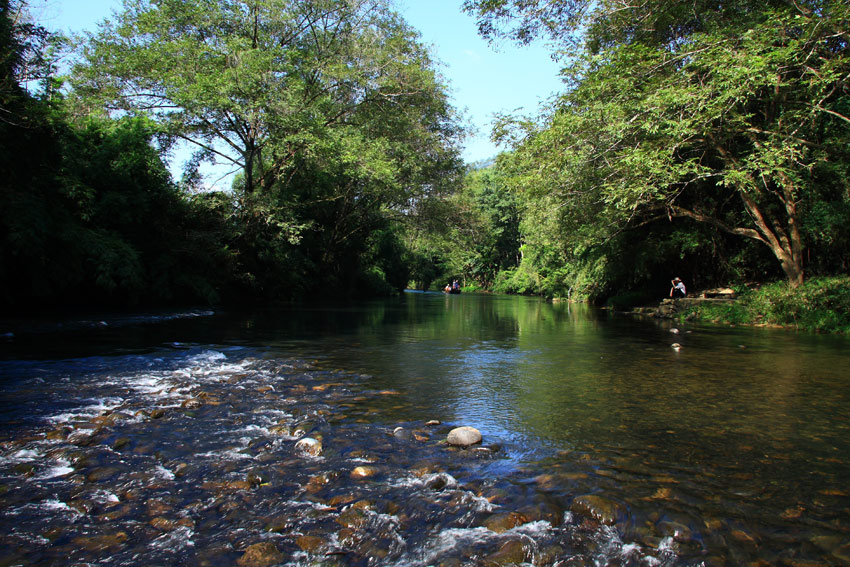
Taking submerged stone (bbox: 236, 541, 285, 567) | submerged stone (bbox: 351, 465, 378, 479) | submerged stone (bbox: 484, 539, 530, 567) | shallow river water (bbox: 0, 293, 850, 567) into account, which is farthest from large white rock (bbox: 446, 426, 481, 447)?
submerged stone (bbox: 236, 541, 285, 567)

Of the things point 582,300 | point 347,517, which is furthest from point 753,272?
point 347,517

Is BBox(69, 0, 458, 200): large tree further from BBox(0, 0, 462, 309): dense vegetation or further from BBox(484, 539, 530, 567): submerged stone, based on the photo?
BBox(484, 539, 530, 567): submerged stone

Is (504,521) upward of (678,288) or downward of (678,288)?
downward

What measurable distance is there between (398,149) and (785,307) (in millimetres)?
17821

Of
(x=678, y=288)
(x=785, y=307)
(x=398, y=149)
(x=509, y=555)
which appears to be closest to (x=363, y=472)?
(x=509, y=555)

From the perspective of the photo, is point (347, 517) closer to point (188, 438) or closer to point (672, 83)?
point (188, 438)

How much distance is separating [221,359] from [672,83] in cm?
1341

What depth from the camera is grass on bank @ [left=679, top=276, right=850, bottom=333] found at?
13.9 m

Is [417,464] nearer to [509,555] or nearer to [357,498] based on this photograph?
[357,498]

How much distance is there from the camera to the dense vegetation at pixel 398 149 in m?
12.9

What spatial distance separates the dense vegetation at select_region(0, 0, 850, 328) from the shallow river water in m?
7.70

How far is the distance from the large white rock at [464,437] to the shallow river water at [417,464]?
14 centimetres

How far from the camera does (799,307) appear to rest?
582 inches

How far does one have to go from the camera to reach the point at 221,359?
28.1ft
